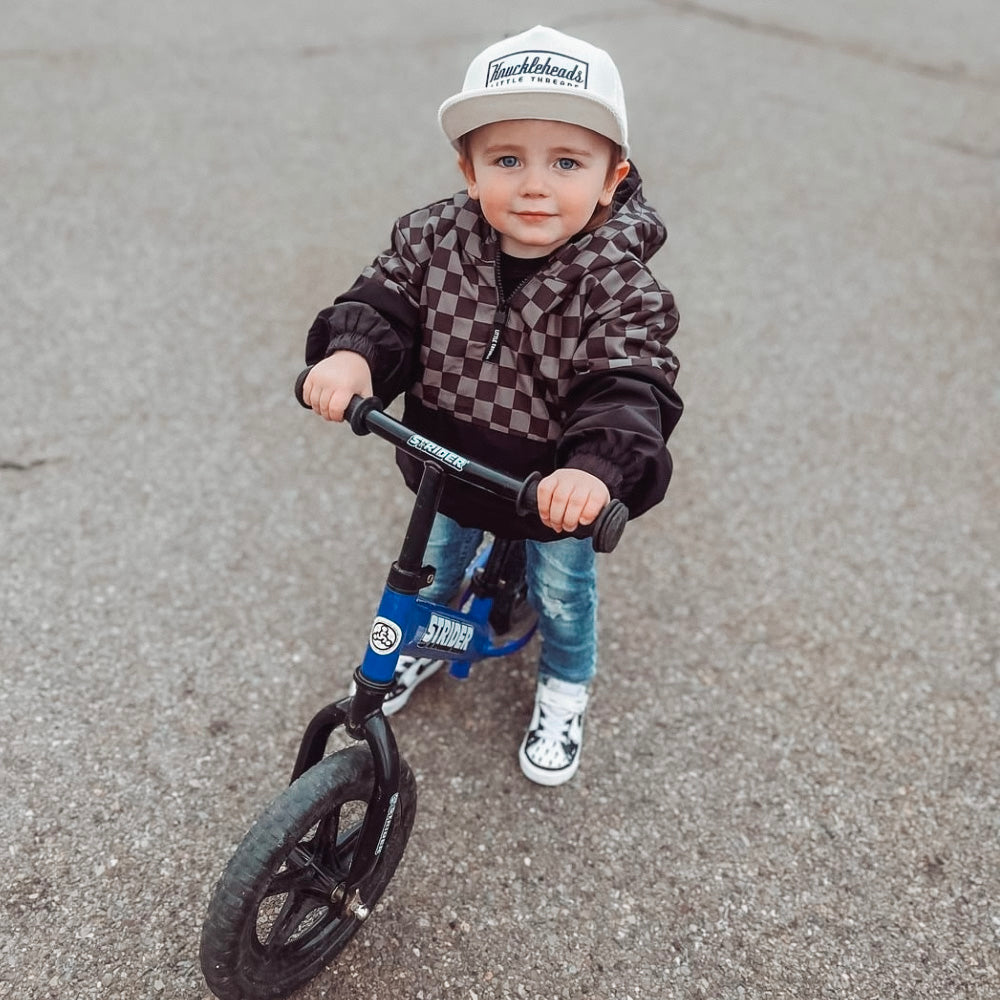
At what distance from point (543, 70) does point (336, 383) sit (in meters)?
0.65

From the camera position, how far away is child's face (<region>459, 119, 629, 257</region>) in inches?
72.4

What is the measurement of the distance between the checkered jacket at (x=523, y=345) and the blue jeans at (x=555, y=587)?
219 mm

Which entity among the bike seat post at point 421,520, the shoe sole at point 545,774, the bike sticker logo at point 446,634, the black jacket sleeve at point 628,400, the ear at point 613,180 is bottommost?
the shoe sole at point 545,774

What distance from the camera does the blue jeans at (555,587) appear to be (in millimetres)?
2369

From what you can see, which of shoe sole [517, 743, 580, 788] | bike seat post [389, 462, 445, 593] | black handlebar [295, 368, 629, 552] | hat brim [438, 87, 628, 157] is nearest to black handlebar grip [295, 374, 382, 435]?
black handlebar [295, 368, 629, 552]

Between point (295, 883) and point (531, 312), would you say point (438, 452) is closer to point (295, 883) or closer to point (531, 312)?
point (531, 312)

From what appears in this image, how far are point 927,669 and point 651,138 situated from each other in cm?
416

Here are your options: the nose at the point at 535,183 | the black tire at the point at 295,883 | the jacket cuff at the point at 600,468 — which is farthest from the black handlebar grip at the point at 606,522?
the black tire at the point at 295,883

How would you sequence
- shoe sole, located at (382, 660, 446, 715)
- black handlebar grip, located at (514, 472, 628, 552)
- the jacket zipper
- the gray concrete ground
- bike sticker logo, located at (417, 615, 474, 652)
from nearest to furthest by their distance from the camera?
black handlebar grip, located at (514, 472, 628, 552) < the jacket zipper < bike sticker logo, located at (417, 615, 474, 652) < the gray concrete ground < shoe sole, located at (382, 660, 446, 715)

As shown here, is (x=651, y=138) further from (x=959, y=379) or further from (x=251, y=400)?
(x=251, y=400)

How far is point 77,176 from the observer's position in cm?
512

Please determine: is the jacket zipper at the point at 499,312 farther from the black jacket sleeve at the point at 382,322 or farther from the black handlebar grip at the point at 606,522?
the black handlebar grip at the point at 606,522

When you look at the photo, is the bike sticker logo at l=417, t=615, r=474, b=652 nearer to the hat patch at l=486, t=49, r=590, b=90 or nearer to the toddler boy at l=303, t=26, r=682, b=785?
the toddler boy at l=303, t=26, r=682, b=785

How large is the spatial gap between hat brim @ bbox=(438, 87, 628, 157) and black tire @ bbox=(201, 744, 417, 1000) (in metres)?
1.18
